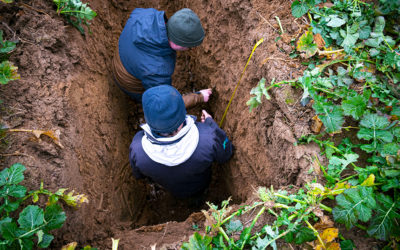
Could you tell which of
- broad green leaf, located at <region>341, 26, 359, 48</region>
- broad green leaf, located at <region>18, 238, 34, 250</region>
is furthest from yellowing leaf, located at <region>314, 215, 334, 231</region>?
broad green leaf, located at <region>18, 238, 34, 250</region>

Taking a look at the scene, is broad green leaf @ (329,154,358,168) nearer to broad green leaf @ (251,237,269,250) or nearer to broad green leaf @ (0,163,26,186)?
broad green leaf @ (251,237,269,250)

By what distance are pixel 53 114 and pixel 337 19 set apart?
2524 mm

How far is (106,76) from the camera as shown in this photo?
10.0 feet

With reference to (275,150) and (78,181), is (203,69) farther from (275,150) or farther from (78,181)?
(78,181)

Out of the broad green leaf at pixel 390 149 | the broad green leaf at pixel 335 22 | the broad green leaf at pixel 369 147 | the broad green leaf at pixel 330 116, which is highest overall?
the broad green leaf at pixel 335 22

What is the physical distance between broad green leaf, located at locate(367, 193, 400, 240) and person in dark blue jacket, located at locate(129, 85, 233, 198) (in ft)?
4.24

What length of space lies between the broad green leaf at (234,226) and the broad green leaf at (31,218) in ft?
3.99

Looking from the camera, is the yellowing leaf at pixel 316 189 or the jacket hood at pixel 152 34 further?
the jacket hood at pixel 152 34

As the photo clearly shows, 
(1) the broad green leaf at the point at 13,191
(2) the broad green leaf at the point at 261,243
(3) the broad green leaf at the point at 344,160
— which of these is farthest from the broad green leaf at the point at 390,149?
(1) the broad green leaf at the point at 13,191

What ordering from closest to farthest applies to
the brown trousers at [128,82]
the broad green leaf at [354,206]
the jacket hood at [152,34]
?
the broad green leaf at [354,206]
the jacket hood at [152,34]
the brown trousers at [128,82]

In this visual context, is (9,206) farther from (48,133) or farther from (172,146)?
(172,146)

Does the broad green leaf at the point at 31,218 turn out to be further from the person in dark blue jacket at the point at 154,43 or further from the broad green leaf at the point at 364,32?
the broad green leaf at the point at 364,32

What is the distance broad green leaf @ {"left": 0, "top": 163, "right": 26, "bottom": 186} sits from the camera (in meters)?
1.66

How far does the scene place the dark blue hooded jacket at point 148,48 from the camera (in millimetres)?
2682
